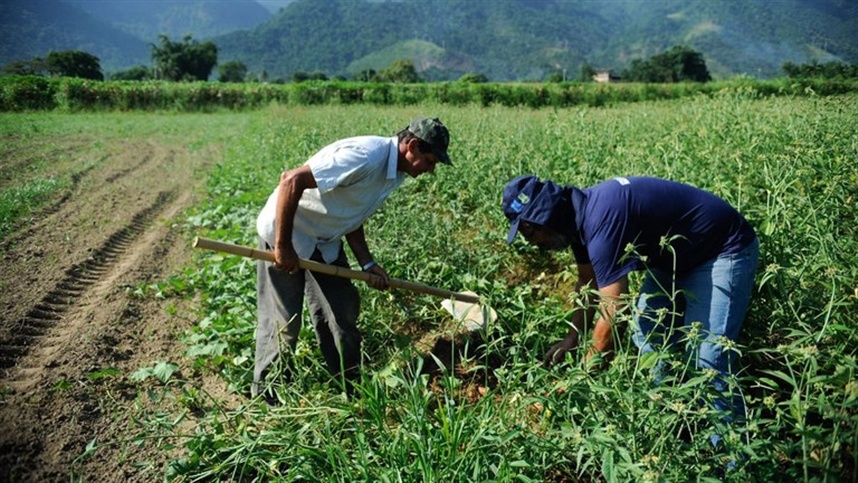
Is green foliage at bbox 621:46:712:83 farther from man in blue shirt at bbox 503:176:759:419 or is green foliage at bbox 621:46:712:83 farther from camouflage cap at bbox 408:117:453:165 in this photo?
camouflage cap at bbox 408:117:453:165

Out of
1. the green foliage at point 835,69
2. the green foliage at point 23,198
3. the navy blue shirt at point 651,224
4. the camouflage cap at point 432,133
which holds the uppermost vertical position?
the green foliage at point 835,69

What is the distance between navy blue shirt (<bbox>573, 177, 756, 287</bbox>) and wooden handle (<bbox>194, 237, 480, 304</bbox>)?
1042mm

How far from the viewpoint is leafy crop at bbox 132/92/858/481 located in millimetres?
1769

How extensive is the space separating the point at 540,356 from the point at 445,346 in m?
0.67

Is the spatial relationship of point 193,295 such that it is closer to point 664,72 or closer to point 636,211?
point 636,211

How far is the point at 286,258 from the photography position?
2762 mm

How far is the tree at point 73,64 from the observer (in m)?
65.3

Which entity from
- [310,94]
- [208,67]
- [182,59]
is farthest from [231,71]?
[310,94]

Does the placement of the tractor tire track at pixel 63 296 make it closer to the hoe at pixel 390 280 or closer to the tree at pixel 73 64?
the hoe at pixel 390 280

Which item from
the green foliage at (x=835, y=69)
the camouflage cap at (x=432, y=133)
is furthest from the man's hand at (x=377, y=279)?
the green foliage at (x=835, y=69)

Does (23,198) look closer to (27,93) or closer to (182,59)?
(27,93)

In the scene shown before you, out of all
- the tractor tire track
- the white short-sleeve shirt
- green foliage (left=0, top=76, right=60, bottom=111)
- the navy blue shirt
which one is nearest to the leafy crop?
the navy blue shirt

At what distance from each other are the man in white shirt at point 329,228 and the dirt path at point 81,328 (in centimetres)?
95

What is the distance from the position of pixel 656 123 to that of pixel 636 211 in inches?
233
